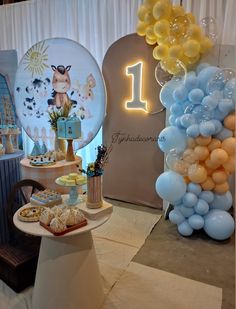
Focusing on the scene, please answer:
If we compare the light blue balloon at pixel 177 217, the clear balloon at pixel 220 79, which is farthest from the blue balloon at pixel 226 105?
the light blue balloon at pixel 177 217

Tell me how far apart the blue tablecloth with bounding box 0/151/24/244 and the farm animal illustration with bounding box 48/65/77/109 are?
52.9 inches

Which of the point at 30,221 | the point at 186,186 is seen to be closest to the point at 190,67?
the point at 186,186

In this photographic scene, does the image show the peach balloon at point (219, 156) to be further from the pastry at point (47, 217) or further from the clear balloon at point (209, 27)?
the pastry at point (47, 217)

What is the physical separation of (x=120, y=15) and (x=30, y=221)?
274 cm

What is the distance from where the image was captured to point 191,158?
248 cm

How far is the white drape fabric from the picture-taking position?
9.27ft

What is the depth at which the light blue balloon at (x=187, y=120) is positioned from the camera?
2412mm

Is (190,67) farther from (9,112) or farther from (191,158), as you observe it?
(9,112)

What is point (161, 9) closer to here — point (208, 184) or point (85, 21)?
point (85, 21)

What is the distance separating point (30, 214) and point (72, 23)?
2864 mm

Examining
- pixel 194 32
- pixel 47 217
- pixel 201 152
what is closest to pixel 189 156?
pixel 201 152

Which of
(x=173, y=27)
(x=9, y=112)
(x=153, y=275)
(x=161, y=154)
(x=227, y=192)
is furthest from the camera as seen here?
(x=9, y=112)

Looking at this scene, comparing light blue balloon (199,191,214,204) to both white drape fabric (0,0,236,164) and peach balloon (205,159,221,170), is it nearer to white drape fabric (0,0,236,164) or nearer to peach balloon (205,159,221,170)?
peach balloon (205,159,221,170)

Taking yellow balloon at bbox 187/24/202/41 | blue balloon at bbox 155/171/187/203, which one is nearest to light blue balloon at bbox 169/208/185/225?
blue balloon at bbox 155/171/187/203
